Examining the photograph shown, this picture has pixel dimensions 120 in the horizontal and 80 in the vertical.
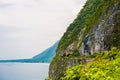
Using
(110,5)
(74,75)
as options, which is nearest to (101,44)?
(110,5)

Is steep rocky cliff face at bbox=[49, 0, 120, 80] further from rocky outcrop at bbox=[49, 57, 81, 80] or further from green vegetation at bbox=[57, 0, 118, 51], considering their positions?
green vegetation at bbox=[57, 0, 118, 51]

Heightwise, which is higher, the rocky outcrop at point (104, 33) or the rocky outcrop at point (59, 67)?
the rocky outcrop at point (104, 33)

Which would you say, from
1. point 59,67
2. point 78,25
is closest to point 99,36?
point 59,67

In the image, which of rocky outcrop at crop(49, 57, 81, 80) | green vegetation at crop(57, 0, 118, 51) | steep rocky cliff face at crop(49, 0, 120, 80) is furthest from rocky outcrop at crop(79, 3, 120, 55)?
green vegetation at crop(57, 0, 118, 51)

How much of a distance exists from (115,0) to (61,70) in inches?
833

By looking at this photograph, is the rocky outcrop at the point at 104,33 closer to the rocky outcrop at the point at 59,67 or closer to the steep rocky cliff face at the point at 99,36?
the steep rocky cliff face at the point at 99,36

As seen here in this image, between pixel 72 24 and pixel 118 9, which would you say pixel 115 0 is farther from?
pixel 72 24

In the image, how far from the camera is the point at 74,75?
74.0 feet

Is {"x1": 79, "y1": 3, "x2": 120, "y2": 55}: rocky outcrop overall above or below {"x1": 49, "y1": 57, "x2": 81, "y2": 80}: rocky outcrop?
above

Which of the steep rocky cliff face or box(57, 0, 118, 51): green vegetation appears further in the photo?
box(57, 0, 118, 51): green vegetation

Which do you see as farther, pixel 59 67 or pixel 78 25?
pixel 78 25

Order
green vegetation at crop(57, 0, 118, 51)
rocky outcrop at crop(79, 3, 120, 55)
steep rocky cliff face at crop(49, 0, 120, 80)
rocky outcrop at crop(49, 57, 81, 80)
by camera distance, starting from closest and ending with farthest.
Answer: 1. steep rocky cliff face at crop(49, 0, 120, 80)
2. rocky outcrop at crop(79, 3, 120, 55)
3. rocky outcrop at crop(49, 57, 81, 80)
4. green vegetation at crop(57, 0, 118, 51)

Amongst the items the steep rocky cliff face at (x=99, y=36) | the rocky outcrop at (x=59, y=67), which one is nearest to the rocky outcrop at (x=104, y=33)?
the steep rocky cliff face at (x=99, y=36)

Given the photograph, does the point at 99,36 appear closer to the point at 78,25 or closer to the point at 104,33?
the point at 104,33
